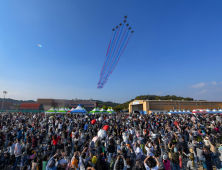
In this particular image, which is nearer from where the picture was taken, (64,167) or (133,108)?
(64,167)

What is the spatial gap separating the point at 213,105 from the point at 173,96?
48793mm

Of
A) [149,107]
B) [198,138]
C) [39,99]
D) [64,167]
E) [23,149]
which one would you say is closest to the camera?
[64,167]

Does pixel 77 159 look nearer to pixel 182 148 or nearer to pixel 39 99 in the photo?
pixel 182 148

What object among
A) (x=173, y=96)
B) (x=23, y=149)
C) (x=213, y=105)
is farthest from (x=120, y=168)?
(x=173, y=96)

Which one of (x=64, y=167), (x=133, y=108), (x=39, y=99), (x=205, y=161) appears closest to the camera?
(x=64, y=167)

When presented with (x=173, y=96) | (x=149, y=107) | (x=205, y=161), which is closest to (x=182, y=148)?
(x=205, y=161)

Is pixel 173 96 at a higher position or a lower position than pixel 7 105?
higher

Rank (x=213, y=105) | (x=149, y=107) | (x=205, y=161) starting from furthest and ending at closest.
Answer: (x=213, y=105) < (x=149, y=107) < (x=205, y=161)

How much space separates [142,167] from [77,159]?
240 centimetres

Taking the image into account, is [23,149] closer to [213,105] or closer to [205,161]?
[205,161]

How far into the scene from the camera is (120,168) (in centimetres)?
440

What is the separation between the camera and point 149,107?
52969 millimetres

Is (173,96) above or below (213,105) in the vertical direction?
above

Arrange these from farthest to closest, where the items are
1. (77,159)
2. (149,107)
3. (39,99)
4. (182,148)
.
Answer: (39,99) → (149,107) → (182,148) → (77,159)
